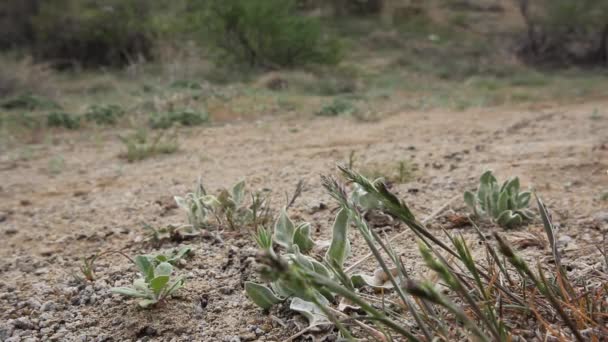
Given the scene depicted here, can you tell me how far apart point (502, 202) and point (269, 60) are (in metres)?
7.84

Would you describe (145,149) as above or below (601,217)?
below

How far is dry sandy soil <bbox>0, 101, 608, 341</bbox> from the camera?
1.21 meters

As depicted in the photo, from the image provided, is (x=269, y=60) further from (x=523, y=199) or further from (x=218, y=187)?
(x=523, y=199)

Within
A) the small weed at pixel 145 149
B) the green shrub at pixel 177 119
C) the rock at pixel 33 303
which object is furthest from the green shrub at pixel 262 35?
the rock at pixel 33 303

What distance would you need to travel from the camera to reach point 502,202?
5.37 ft

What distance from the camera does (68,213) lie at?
2.36m

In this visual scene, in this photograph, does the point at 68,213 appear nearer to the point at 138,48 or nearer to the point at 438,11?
the point at 138,48

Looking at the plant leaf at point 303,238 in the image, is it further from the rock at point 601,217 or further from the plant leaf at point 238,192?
the rock at point 601,217

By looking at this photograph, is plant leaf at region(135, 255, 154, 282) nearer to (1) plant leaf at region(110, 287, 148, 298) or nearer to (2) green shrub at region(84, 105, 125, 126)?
(1) plant leaf at region(110, 287, 148, 298)

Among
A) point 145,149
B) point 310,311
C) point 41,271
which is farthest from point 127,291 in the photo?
point 145,149

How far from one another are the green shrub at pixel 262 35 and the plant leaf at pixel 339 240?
8.11m

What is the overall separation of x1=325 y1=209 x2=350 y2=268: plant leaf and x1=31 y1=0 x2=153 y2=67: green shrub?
10127 millimetres

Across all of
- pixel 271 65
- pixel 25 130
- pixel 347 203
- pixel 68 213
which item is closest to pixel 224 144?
pixel 68 213

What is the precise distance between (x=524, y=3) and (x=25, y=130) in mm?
10144
